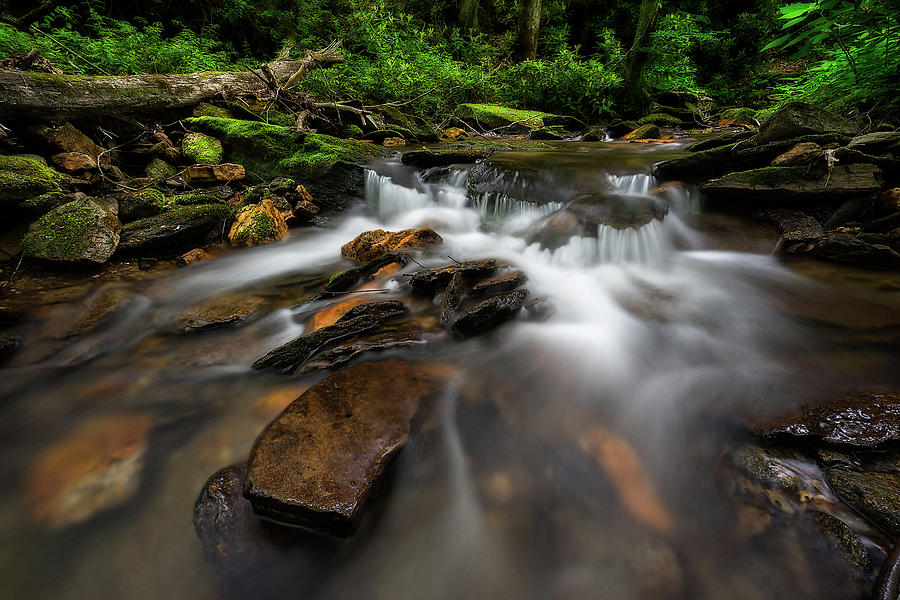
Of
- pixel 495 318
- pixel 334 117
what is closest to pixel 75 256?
pixel 495 318

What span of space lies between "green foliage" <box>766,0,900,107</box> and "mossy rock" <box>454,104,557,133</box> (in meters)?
6.50

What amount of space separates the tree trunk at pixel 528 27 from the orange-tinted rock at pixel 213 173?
13537mm

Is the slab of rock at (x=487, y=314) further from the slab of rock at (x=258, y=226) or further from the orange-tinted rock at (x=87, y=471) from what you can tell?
the slab of rock at (x=258, y=226)

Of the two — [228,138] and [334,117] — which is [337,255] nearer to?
[228,138]

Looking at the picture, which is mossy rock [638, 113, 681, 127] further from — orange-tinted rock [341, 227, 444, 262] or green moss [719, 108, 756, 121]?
orange-tinted rock [341, 227, 444, 262]

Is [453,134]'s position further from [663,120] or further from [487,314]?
[487,314]

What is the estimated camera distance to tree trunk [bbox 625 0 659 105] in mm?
11711

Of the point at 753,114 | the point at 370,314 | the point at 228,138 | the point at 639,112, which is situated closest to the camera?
the point at 370,314

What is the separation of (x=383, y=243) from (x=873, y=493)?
4.32 meters

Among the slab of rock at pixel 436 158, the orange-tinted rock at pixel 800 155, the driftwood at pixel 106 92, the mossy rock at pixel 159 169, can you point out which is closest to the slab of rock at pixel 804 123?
the orange-tinted rock at pixel 800 155

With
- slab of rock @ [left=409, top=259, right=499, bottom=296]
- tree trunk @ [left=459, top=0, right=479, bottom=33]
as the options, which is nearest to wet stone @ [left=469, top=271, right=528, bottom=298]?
slab of rock @ [left=409, top=259, right=499, bottom=296]

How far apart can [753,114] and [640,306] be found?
40.8 feet

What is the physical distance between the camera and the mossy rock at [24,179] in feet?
11.8

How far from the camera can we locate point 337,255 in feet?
15.5
